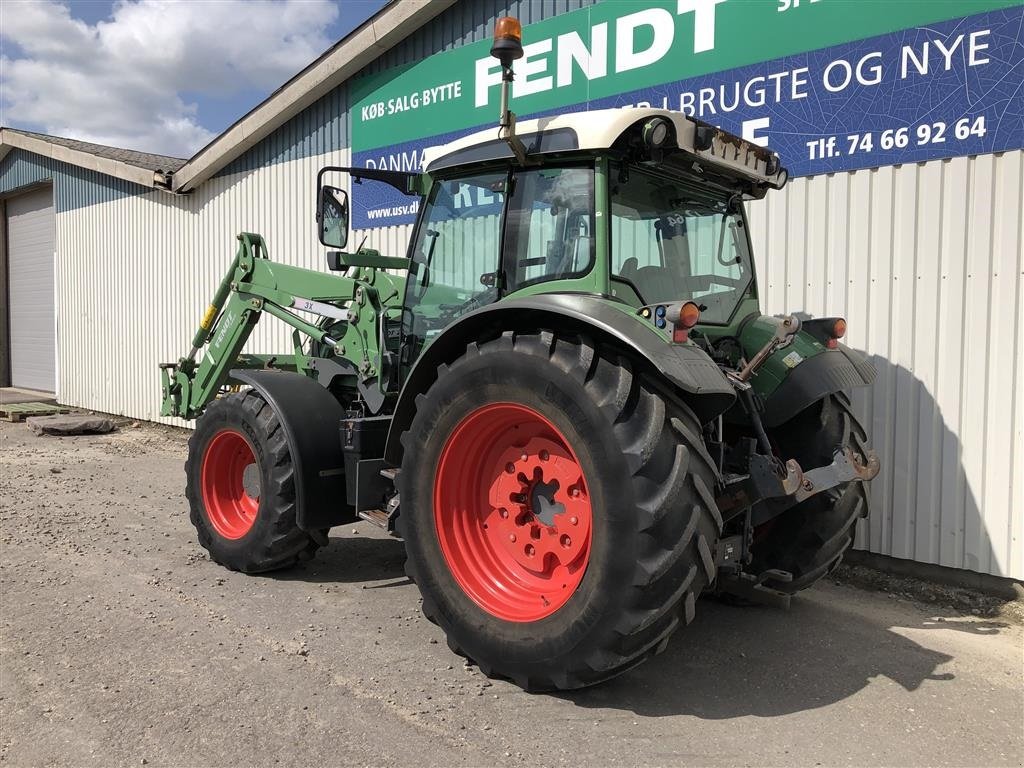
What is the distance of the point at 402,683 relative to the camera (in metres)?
3.52

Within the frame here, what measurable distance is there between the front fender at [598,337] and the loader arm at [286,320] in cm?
Result: 111

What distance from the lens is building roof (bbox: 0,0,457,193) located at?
8.37m

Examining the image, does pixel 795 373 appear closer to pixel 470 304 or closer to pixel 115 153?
pixel 470 304

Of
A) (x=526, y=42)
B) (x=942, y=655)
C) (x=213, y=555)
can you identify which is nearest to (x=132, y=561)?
(x=213, y=555)

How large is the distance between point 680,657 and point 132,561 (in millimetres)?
3719

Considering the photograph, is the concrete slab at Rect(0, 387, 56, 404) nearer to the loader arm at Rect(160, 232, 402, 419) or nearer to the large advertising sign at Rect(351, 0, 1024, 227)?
the loader arm at Rect(160, 232, 402, 419)

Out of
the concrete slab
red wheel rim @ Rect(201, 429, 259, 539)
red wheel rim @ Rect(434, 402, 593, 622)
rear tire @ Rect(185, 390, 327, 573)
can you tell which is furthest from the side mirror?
the concrete slab

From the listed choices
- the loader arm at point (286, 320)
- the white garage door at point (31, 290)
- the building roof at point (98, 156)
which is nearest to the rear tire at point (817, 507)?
the loader arm at point (286, 320)

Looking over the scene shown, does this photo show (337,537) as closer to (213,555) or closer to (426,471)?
(213,555)

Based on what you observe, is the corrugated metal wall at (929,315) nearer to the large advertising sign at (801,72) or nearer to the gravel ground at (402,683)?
the large advertising sign at (801,72)

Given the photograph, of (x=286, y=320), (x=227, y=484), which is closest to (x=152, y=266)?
(x=286, y=320)

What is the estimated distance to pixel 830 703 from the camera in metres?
3.43

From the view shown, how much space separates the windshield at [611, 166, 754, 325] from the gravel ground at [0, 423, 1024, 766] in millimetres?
1817

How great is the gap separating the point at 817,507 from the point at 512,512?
1.71 meters
